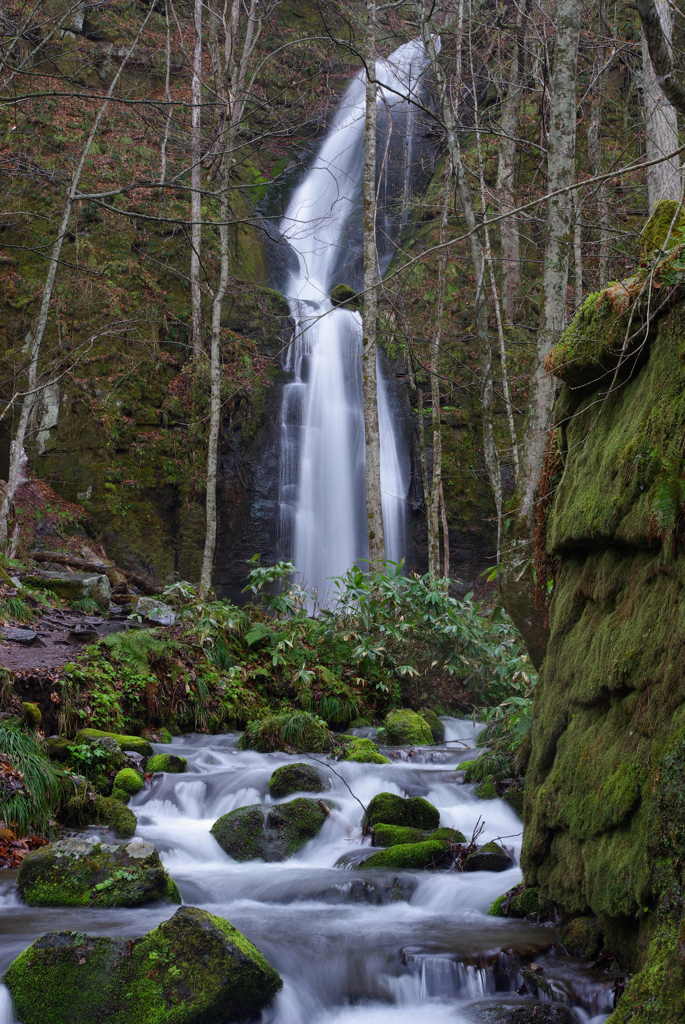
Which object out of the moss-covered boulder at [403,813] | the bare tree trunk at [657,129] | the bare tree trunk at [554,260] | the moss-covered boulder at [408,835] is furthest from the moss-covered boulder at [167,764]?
the bare tree trunk at [657,129]

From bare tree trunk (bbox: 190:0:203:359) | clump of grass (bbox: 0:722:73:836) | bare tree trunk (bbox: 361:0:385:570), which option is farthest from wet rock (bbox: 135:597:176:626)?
bare tree trunk (bbox: 190:0:203:359)

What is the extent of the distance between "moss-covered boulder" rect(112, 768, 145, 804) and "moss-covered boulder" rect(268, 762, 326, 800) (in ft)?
3.53

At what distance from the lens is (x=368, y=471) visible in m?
10.4

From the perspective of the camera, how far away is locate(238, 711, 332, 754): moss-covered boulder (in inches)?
287

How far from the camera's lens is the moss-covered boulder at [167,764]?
20.5 feet

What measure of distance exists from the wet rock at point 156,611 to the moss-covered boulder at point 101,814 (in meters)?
3.82

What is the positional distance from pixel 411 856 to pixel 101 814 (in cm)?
232

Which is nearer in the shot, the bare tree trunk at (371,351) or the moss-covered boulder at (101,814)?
the moss-covered boulder at (101,814)

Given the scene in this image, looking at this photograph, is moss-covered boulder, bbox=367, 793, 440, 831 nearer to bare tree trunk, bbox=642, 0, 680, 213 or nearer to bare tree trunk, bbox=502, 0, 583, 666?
bare tree trunk, bbox=502, 0, 583, 666

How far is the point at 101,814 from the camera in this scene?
17.6ft

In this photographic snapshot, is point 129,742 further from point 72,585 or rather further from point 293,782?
point 72,585

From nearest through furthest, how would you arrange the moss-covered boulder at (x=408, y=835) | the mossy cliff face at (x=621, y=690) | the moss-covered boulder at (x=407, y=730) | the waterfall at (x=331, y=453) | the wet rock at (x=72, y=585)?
1. the mossy cliff face at (x=621, y=690)
2. the moss-covered boulder at (x=408, y=835)
3. the moss-covered boulder at (x=407, y=730)
4. the wet rock at (x=72, y=585)
5. the waterfall at (x=331, y=453)

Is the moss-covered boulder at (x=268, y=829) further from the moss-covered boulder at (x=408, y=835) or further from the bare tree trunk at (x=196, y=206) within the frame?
the bare tree trunk at (x=196, y=206)

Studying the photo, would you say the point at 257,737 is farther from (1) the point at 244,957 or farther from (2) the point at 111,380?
(2) the point at 111,380
